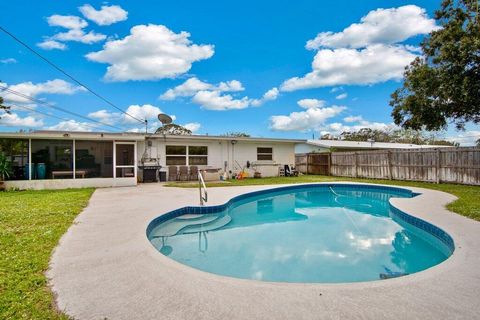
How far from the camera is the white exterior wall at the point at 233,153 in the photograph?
15281mm

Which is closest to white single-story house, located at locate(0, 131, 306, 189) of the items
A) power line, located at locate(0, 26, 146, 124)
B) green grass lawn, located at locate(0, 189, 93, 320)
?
power line, located at locate(0, 26, 146, 124)

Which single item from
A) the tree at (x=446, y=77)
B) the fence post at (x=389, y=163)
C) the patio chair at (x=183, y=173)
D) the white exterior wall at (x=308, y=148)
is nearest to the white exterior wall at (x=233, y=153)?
the patio chair at (x=183, y=173)

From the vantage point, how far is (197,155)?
53.7ft

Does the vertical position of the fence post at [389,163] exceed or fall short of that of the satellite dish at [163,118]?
it falls short

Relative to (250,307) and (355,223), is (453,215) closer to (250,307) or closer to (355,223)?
(355,223)

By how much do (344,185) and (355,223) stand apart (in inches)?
251

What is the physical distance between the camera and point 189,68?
1938 centimetres

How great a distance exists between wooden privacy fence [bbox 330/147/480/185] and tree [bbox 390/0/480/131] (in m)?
1.88

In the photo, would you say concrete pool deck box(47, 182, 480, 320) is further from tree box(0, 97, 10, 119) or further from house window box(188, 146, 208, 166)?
tree box(0, 97, 10, 119)

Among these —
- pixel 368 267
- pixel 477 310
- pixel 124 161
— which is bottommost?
pixel 368 267

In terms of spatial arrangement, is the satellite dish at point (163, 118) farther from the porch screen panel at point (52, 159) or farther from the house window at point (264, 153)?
the house window at point (264, 153)

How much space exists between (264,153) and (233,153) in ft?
7.86

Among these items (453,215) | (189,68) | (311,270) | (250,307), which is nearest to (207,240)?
(311,270)

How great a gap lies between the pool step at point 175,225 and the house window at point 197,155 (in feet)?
29.7
